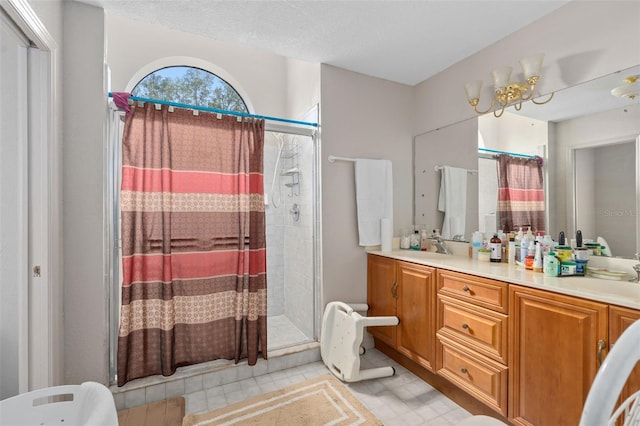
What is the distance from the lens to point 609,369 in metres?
0.48

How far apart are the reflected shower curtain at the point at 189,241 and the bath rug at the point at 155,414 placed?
189 millimetres

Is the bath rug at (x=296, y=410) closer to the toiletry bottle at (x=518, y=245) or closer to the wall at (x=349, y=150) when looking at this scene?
the wall at (x=349, y=150)

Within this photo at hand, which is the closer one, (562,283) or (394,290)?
(562,283)

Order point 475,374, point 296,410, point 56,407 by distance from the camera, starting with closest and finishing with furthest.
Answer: point 56,407 → point 475,374 → point 296,410

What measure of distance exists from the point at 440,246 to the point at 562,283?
120 centimetres

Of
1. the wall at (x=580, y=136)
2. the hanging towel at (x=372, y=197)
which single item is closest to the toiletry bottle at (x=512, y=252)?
the wall at (x=580, y=136)

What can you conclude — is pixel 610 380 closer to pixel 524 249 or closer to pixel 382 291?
pixel 524 249

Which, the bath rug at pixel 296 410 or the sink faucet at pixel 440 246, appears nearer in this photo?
the bath rug at pixel 296 410

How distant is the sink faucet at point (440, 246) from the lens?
2.62 m

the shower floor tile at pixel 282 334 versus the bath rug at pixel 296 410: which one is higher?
the shower floor tile at pixel 282 334

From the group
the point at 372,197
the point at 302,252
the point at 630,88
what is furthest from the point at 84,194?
the point at 630,88

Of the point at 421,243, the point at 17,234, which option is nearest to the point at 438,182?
the point at 421,243

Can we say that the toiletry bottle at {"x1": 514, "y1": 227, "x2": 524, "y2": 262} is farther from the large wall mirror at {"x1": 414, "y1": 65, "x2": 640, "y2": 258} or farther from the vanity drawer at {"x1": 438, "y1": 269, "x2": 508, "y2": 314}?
the vanity drawer at {"x1": 438, "y1": 269, "x2": 508, "y2": 314}

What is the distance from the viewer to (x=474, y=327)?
177cm
